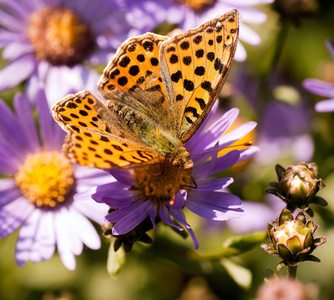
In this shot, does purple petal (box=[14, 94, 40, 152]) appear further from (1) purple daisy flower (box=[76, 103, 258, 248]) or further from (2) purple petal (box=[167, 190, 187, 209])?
(2) purple petal (box=[167, 190, 187, 209])

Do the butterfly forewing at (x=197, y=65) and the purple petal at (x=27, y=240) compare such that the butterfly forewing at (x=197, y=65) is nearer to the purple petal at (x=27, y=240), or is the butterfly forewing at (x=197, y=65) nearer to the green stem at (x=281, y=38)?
the purple petal at (x=27, y=240)

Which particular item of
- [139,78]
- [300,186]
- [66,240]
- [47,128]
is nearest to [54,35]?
[47,128]

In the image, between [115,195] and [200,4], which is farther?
[200,4]

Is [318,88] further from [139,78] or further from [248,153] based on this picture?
[139,78]

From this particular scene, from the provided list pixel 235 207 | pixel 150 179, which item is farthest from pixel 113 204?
pixel 235 207

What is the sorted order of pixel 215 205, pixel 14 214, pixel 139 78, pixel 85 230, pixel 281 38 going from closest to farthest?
pixel 215 205 → pixel 139 78 → pixel 85 230 → pixel 14 214 → pixel 281 38

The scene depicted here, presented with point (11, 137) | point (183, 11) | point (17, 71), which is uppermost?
point (183, 11)
